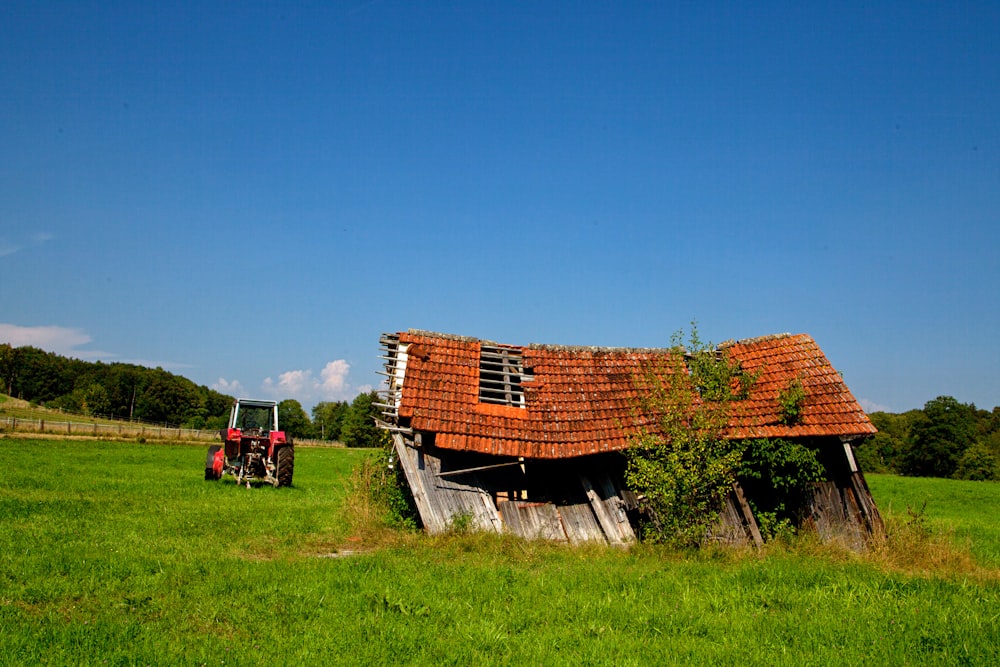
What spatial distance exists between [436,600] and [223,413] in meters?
122

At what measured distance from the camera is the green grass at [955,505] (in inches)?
753

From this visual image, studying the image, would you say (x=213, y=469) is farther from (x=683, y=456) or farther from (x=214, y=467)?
(x=683, y=456)

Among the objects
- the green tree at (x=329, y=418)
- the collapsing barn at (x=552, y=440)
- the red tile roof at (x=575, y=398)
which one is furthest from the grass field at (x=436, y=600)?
the green tree at (x=329, y=418)

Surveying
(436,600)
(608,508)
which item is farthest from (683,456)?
(436,600)

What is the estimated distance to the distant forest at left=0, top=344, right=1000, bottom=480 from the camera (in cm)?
6188

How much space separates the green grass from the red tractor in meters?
16.7

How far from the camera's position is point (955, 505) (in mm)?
32219

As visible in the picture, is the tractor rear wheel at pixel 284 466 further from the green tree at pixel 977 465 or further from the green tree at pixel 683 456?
the green tree at pixel 977 465

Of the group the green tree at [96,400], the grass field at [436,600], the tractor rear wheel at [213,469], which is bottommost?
the grass field at [436,600]

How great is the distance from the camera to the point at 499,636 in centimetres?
754

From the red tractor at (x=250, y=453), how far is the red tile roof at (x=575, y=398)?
8.86 m

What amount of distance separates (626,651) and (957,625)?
3.93 metres

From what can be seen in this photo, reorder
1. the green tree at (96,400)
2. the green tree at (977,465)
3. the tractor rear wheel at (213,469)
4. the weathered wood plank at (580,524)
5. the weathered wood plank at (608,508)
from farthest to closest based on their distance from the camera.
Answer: the green tree at (96,400) < the green tree at (977,465) < the tractor rear wheel at (213,469) < the weathered wood plank at (580,524) < the weathered wood plank at (608,508)

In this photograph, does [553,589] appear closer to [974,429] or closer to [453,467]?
[453,467]
